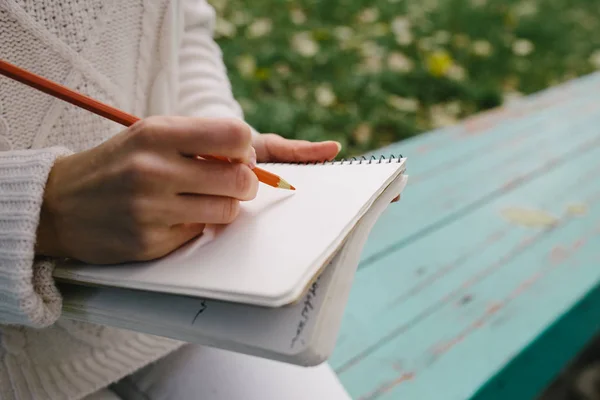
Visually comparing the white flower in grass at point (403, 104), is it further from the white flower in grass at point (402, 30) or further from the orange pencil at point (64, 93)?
the orange pencil at point (64, 93)

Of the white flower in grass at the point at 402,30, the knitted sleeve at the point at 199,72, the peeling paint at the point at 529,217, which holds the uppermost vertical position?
the knitted sleeve at the point at 199,72

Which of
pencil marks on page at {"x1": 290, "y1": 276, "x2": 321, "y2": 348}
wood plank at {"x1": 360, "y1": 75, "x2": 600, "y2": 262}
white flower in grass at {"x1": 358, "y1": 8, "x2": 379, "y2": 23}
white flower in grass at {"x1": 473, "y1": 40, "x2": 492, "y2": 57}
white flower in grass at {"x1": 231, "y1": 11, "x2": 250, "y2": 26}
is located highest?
pencil marks on page at {"x1": 290, "y1": 276, "x2": 321, "y2": 348}

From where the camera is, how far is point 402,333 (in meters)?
1.02

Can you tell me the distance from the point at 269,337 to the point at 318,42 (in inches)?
79.7

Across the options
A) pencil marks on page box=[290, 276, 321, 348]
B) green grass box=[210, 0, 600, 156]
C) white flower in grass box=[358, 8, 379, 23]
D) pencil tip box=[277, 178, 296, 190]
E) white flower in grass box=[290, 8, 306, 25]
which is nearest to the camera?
pencil marks on page box=[290, 276, 321, 348]

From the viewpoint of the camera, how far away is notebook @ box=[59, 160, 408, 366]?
0.42 meters

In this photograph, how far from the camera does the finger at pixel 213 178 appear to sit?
44 cm

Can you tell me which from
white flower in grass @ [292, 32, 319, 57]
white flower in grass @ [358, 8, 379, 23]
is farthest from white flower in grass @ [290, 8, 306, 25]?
white flower in grass @ [358, 8, 379, 23]

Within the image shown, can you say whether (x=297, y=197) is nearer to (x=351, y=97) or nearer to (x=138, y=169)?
(x=138, y=169)

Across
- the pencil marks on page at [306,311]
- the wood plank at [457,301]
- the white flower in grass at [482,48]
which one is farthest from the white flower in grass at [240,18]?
the pencil marks on page at [306,311]

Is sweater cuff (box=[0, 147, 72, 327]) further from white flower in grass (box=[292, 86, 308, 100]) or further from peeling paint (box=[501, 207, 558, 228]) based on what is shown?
white flower in grass (box=[292, 86, 308, 100])

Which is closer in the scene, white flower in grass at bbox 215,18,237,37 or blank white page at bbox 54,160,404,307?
blank white page at bbox 54,160,404,307

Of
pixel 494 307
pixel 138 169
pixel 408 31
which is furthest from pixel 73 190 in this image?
pixel 408 31

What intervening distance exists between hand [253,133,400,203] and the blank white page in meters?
0.07
